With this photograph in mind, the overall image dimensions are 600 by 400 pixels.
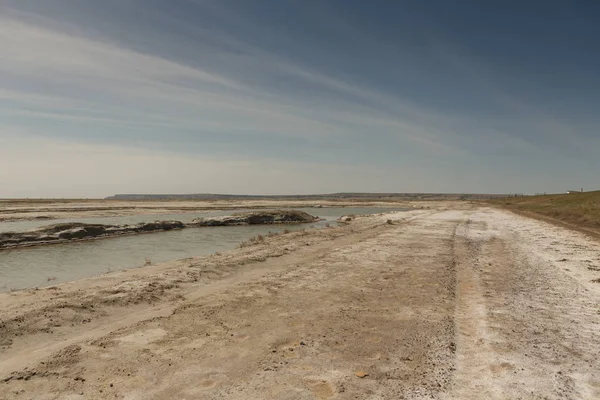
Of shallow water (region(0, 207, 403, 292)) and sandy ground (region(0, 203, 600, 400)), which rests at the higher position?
sandy ground (region(0, 203, 600, 400))

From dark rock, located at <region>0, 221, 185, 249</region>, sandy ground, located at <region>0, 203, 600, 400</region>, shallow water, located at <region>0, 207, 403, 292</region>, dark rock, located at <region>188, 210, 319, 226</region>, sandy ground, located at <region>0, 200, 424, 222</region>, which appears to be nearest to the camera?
sandy ground, located at <region>0, 203, 600, 400</region>

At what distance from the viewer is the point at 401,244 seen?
2334 centimetres

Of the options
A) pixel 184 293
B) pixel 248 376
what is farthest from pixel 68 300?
pixel 248 376

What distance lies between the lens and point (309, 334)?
27.0 feet

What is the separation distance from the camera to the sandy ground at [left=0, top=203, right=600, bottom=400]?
5949 millimetres

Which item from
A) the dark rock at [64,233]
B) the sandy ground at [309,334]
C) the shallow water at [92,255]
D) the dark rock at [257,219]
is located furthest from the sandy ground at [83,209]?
the sandy ground at [309,334]

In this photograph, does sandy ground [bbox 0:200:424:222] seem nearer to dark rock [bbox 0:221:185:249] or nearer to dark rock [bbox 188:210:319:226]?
dark rock [bbox 0:221:185:249]

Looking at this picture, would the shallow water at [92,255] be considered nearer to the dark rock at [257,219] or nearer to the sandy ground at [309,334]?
the sandy ground at [309,334]

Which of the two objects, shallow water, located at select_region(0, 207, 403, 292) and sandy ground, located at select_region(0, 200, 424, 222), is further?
sandy ground, located at select_region(0, 200, 424, 222)

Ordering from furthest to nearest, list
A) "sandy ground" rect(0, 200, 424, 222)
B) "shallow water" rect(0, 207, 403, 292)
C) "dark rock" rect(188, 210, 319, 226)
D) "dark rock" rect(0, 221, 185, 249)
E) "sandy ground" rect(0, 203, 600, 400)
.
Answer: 1. "sandy ground" rect(0, 200, 424, 222)
2. "dark rock" rect(188, 210, 319, 226)
3. "dark rock" rect(0, 221, 185, 249)
4. "shallow water" rect(0, 207, 403, 292)
5. "sandy ground" rect(0, 203, 600, 400)

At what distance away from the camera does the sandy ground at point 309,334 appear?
234 inches

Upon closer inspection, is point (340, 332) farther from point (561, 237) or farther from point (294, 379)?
point (561, 237)

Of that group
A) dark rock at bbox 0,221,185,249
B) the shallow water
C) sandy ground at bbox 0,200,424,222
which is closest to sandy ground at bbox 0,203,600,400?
Result: the shallow water

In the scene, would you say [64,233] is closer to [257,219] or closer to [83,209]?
[257,219]
